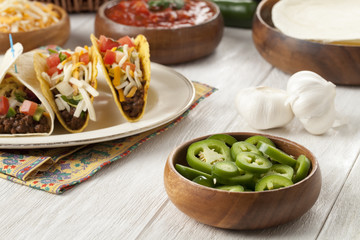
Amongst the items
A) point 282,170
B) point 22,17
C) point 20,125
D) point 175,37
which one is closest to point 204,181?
point 282,170

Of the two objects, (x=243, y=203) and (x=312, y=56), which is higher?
(x=243, y=203)

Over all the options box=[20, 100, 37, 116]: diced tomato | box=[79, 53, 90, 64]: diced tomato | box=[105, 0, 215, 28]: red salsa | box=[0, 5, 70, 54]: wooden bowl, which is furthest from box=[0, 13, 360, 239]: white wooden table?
box=[0, 5, 70, 54]: wooden bowl

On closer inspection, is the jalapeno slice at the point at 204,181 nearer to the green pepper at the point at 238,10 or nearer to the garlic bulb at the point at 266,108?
the garlic bulb at the point at 266,108

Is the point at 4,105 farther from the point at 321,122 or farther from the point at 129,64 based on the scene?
the point at 321,122

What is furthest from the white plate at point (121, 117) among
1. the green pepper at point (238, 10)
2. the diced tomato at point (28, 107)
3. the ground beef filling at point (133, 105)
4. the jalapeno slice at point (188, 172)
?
the green pepper at point (238, 10)

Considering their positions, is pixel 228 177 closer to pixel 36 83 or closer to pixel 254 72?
pixel 36 83

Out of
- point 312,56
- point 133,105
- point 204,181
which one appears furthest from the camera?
point 312,56

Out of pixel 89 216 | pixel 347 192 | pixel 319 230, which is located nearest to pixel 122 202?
pixel 89 216
